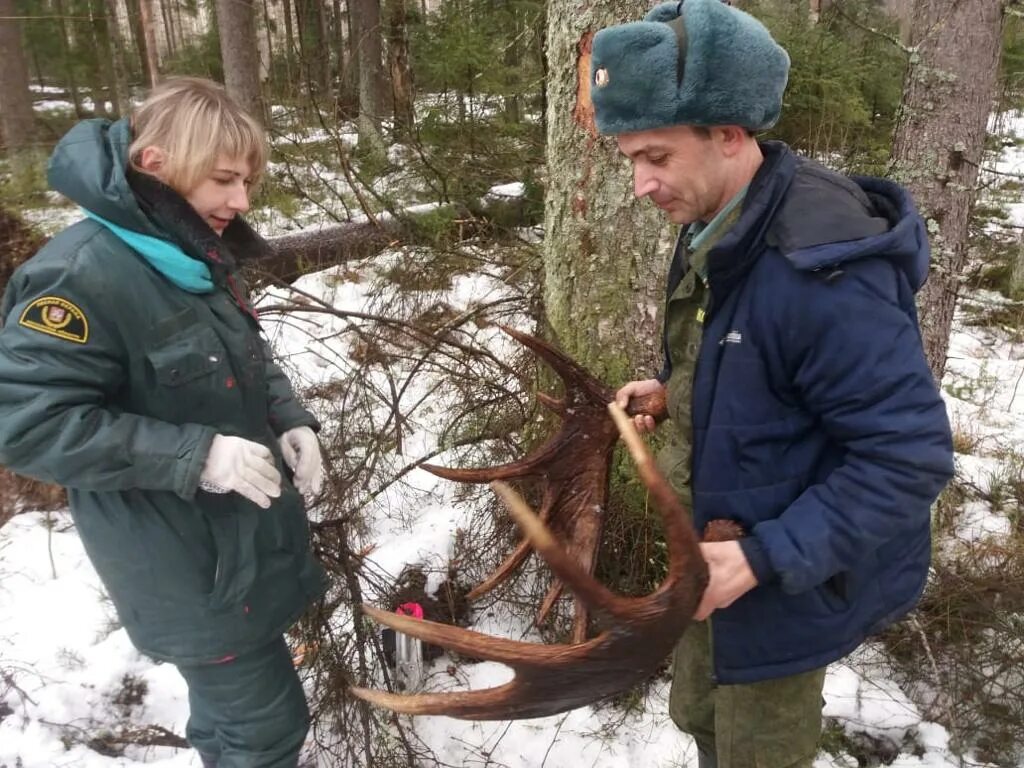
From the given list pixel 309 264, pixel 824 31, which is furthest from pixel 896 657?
pixel 824 31

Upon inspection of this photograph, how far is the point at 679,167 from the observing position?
1386 millimetres

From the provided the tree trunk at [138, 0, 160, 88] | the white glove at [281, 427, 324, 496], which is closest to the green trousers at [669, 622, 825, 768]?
the white glove at [281, 427, 324, 496]

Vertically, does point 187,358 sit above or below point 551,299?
above

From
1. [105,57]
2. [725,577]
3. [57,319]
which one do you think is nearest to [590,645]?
[725,577]

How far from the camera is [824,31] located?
635 cm

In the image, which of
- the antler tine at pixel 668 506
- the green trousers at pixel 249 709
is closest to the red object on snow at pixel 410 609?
the green trousers at pixel 249 709

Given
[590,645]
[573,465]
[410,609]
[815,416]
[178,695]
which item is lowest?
[178,695]

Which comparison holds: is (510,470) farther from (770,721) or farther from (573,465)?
(770,721)

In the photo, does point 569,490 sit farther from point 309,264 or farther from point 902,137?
point 309,264

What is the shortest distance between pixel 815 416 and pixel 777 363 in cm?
13

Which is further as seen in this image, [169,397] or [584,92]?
[584,92]

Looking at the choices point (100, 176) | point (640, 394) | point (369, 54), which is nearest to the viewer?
point (100, 176)

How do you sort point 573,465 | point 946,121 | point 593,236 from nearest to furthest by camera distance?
point 573,465 → point 593,236 → point 946,121

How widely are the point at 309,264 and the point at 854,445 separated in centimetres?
463
